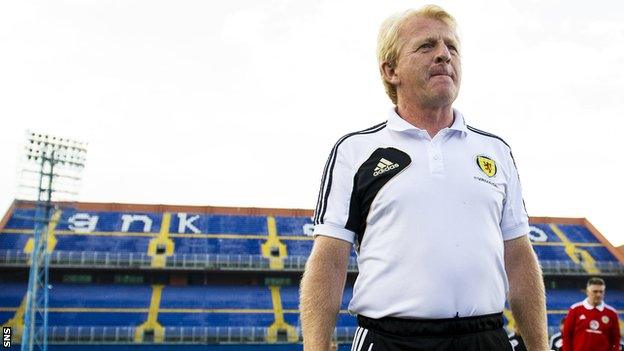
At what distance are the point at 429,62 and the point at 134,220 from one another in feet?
132

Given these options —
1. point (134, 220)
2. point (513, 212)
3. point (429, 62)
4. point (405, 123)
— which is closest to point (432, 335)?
point (513, 212)

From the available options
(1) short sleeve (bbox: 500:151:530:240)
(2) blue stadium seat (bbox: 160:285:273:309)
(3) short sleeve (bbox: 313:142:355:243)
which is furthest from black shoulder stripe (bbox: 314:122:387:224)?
(2) blue stadium seat (bbox: 160:285:273:309)

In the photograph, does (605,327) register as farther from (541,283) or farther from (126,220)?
(126,220)

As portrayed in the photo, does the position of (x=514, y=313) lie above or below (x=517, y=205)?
below

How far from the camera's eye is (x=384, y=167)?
210 centimetres

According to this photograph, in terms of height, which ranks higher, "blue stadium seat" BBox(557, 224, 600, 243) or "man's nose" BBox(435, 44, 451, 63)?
"blue stadium seat" BBox(557, 224, 600, 243)

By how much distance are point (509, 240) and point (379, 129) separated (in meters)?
0.67

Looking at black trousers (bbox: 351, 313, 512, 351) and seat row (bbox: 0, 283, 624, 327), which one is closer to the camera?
black trousers (bbox: 351, 313, 512, 351)

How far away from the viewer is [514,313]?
88.7 inches

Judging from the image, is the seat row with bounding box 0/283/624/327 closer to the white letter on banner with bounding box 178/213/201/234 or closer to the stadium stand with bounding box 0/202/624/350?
the stadium stand with bounding box 0/202/624/350

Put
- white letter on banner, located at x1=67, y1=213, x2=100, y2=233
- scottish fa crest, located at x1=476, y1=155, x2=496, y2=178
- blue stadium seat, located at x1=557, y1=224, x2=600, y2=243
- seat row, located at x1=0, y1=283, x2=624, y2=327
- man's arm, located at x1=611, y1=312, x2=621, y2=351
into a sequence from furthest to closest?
blue stadium seat, located at x1=557, y1=224, x2=600, y2=243, white letter on banner, located at x1=67, y1=213, x2=100, y2=233, seat row, located at x1=0, y1=283, x2=624, y2=327, man's arm, located at x1=611, y1=312, x2=621, y2=351, scottish fa crest, located at x1=476, y1=155, x2=496, y2=178

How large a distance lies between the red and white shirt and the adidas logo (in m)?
8.52

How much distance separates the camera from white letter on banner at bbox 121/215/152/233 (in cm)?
3922

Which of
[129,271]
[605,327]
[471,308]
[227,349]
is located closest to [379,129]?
[471,308]
